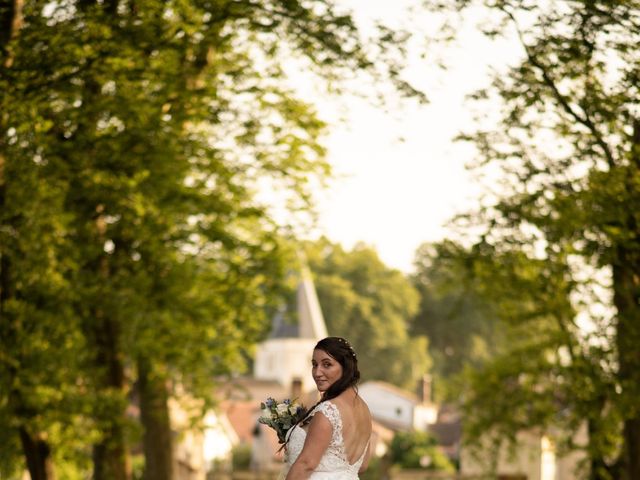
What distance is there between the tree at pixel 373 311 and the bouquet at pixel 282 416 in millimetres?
98933

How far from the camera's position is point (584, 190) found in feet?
55.3

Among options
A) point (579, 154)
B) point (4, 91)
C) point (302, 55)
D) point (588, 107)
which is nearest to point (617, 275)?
point (579, 154)

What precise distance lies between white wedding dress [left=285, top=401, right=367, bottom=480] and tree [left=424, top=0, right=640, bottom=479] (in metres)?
6.77

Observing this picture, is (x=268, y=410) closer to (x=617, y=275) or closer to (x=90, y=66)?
(x=90, y=66)

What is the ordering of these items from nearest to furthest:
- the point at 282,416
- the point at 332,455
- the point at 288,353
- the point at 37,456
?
1. the point at 332,455
2. the point at 282,416
3. the point at 37,456
4. the point at 288,353

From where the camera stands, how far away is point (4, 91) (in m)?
16.2

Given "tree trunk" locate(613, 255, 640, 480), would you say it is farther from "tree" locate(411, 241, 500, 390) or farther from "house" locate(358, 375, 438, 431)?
"tree" locate(411, 241, 500, 390)

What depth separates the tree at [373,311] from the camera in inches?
4390

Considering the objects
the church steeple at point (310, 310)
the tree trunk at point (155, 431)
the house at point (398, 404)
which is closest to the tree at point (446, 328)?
the house at point (398, 404)

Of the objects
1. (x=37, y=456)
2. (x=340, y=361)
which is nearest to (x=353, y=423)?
(x=340, y=361)

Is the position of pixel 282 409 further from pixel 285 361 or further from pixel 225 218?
pixel 285 361

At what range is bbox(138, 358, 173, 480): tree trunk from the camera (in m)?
26.5

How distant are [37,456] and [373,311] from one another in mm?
93029

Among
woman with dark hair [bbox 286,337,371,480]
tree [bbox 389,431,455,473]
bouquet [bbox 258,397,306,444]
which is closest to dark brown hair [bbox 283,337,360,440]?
woman with dark hair [bbox 286,337,371,480]
